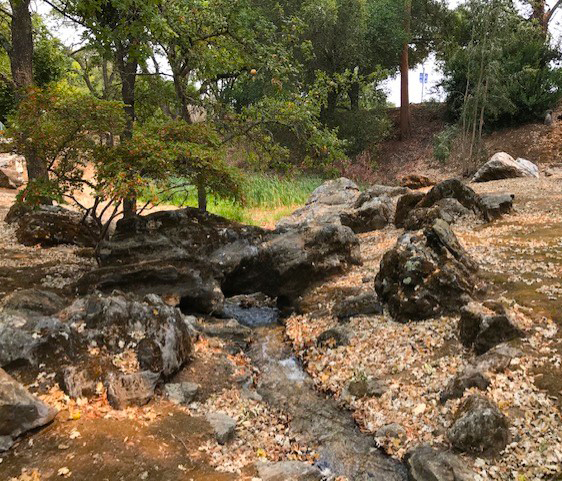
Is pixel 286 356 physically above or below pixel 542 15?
below

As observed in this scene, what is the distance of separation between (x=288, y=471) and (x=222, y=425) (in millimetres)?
842

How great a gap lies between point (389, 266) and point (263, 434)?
347 cm

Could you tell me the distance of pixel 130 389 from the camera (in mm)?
4875

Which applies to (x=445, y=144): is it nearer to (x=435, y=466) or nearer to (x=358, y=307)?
(x=358, y=307)

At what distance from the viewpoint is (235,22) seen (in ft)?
30.2

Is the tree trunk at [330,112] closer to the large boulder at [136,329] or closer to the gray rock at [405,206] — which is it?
the gray rock at [405,206]

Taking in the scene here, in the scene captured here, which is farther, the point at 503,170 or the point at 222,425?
the point at 503,170

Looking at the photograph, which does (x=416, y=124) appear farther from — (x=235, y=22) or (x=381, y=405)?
(x=381, y=405)

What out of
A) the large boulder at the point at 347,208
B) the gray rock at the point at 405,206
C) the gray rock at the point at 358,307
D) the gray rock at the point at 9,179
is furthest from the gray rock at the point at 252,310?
the gray rock at the point at 9,179

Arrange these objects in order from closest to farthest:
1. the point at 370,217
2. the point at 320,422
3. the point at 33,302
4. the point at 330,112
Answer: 1. the point at 320,422
2. the point at 33,302
3. the point at 370,217
4. the point at 330,112

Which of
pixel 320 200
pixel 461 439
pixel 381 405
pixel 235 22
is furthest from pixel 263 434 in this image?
pixel 320 200

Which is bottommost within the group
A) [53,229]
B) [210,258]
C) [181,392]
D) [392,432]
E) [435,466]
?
[392,432]

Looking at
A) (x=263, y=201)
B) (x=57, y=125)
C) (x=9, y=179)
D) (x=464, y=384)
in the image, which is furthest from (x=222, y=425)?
(x=9, y=179)

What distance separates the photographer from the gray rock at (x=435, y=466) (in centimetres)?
392
